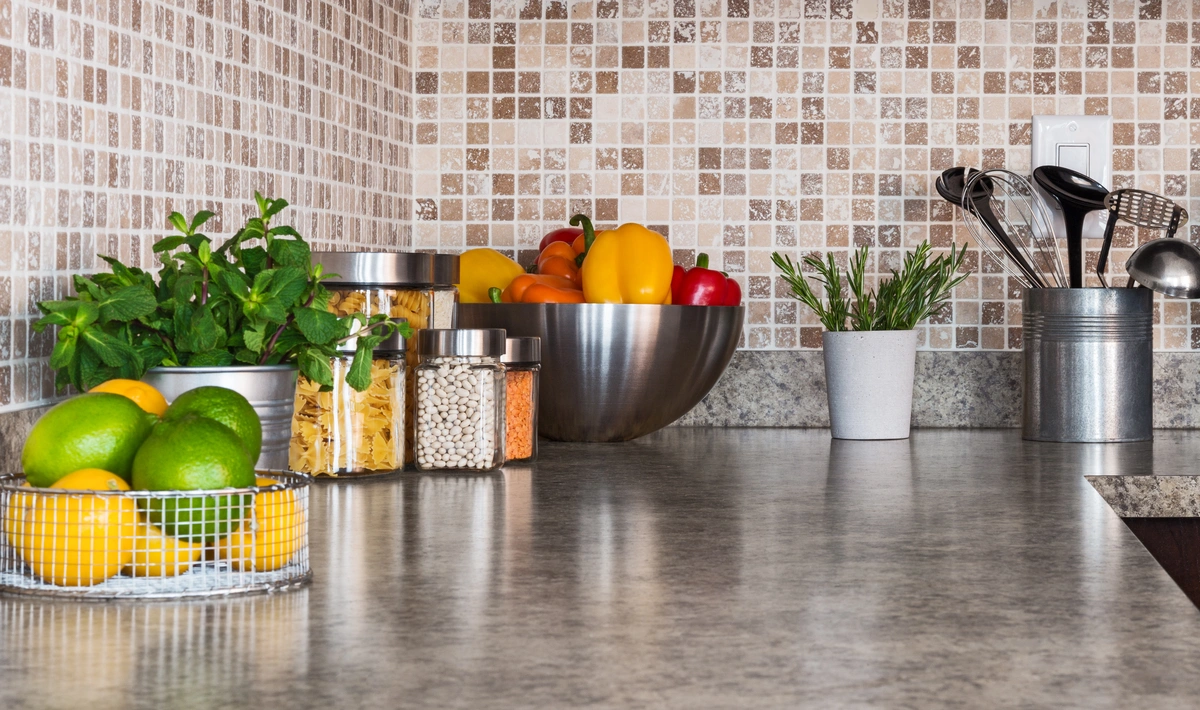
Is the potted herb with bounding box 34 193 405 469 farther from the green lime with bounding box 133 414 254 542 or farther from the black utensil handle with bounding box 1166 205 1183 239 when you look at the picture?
the black utensil handle with bounding box 1166 205 1183 239

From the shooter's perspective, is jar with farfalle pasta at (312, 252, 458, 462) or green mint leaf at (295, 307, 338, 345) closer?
green mint leaf at (295, 307, 338, 345)

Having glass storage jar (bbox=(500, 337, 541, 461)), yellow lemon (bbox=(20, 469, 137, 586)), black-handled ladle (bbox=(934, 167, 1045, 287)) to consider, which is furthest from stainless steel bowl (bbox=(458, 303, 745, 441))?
yellow lemon (bbox=(20, 469, 137, 586))

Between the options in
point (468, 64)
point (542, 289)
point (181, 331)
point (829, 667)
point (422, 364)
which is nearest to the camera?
point (829, 667)

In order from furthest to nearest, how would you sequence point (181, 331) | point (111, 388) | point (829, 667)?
point (181, 331)
point (111, 388)
point (829, 667)

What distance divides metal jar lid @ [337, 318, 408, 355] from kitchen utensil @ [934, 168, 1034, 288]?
0.77 meters

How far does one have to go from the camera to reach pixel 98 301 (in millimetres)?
838

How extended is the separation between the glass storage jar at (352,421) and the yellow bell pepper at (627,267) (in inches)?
12.4

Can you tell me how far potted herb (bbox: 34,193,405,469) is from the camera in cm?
83

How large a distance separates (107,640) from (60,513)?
9 cm

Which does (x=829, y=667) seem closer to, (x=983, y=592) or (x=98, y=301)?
(x=983, y=592)

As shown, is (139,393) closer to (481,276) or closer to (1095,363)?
(481,276)

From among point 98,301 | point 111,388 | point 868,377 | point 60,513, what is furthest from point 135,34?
point 868,377

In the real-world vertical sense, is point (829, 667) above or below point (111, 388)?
below

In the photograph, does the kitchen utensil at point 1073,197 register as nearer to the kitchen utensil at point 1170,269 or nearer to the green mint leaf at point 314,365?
the kitchen utensil at point 1170,269
